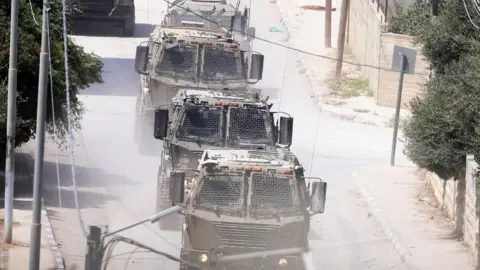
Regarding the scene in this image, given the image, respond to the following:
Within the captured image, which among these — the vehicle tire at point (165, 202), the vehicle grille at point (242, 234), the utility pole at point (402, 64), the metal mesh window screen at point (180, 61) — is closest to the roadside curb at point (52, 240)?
the vehicle tire at point (165, 202)

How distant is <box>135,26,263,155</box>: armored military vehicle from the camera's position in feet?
85.4

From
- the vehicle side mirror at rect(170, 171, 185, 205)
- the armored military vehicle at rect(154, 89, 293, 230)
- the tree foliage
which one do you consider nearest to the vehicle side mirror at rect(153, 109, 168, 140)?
the armored military vehicle at rect(154, 89, 293, 230)

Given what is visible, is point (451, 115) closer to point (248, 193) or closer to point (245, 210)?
point (248, 193)

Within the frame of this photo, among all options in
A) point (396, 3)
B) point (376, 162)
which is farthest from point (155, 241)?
point (396, 3)

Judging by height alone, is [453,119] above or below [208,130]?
above

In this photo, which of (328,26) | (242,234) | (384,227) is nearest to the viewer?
(242,234)

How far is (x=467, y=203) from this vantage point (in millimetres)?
20875

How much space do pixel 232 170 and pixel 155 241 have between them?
4.07 m

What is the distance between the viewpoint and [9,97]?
2091cm

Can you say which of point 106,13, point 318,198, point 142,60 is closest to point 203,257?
point 318,198

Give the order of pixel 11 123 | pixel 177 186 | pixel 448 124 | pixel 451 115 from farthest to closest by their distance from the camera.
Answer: pixel 448 124, pixel 451 115, pixel 11 123, pixel 177 186

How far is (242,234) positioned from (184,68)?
34.5 ft

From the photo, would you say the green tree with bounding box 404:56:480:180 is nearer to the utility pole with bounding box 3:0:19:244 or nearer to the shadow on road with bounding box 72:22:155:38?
the utility pole with bounding box 3:0:19:244

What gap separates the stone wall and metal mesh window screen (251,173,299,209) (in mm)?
4499
